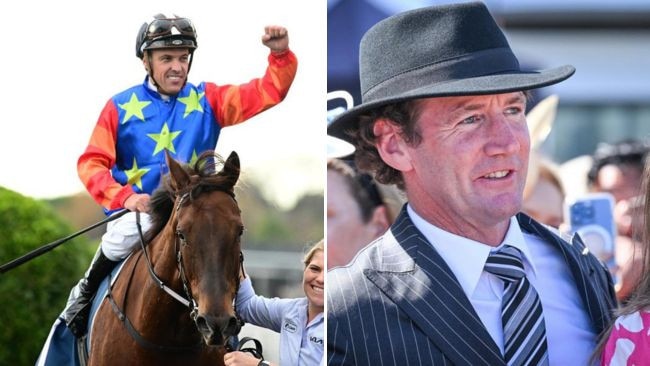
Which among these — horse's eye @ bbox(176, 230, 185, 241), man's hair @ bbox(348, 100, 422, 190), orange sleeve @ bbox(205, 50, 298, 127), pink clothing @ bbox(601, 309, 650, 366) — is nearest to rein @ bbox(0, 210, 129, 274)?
horse's eye @ bbox(176, 230, 185, 241)

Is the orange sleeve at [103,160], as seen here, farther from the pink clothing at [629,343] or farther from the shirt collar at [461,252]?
the pink clothing at [629,343]

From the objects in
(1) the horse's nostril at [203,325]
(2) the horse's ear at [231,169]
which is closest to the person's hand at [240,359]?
(1) the horse's nostril at [203,325]

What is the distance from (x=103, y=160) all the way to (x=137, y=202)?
17 cm

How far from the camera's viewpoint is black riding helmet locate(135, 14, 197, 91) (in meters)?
3.63

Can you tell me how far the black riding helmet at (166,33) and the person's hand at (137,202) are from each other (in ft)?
1.46

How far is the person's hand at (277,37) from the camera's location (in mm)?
3600

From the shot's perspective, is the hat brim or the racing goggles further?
the racing goggles

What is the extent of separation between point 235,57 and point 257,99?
143mm

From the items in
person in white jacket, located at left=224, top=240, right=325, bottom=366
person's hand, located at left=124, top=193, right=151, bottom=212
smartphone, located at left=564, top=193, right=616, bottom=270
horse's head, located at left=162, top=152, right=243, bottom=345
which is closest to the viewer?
person in white jacket, located at left=224, top=240, right=325, bottom=366

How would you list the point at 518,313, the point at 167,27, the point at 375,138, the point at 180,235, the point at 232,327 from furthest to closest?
the point at 180,235, the point at 167,27, the point at 232,327, the point at 375,138, the point at 518,313

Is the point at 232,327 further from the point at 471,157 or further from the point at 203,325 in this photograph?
the point at 471,157

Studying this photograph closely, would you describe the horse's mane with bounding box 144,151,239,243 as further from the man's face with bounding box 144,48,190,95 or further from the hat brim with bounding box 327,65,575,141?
the hat brim with bounding box 327,65,575,141

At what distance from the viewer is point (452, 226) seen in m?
3.32

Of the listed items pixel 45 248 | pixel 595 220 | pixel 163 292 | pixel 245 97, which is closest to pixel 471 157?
pixel 245 97
